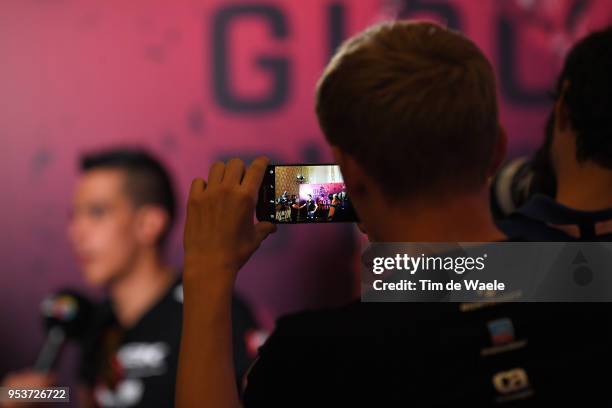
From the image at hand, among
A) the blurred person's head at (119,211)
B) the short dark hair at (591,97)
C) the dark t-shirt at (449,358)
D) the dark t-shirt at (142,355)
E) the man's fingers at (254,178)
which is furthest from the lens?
the blurred person's head at (119,211)

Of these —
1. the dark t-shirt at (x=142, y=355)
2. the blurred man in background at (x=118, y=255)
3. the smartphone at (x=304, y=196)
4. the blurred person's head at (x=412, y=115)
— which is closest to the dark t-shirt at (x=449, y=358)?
the blurred person's head at (x=412, y=115)

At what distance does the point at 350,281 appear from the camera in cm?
235

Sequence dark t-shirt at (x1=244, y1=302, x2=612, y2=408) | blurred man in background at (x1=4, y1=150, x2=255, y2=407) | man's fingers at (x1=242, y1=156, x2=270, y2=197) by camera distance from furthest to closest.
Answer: blurred man in background at (x1=4, y1=150, x2=255, y2=407), man's fingers at (x1=242, y1=156, x2=270, y2=197), dark t-shirt at (x1=244, y1=302, x2=612, y2=408)

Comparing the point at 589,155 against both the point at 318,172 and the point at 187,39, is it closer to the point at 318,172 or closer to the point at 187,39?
the point at 318,172

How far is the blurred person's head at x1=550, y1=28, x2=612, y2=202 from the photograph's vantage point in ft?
2.49

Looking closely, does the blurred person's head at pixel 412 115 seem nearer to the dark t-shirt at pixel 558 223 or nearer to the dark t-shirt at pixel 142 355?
the dark t-shirt at pixel 558 223

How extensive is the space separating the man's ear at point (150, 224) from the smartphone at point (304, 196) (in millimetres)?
1527

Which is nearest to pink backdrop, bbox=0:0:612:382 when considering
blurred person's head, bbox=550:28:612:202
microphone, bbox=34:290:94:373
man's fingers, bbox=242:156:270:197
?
microphone, bbox=34:290:94:373

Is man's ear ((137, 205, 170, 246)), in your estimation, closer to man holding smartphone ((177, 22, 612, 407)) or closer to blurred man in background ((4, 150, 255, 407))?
blurred man in background ((4, 150, 255, 407))

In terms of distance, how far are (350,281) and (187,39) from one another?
1022 mm

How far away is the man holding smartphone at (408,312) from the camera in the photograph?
1.73 feet

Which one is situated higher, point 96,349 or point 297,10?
point 297,10

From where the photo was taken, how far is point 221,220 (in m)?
0.62

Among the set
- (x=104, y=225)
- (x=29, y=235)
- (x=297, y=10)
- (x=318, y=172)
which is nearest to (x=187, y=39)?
(x=297, y=10)
